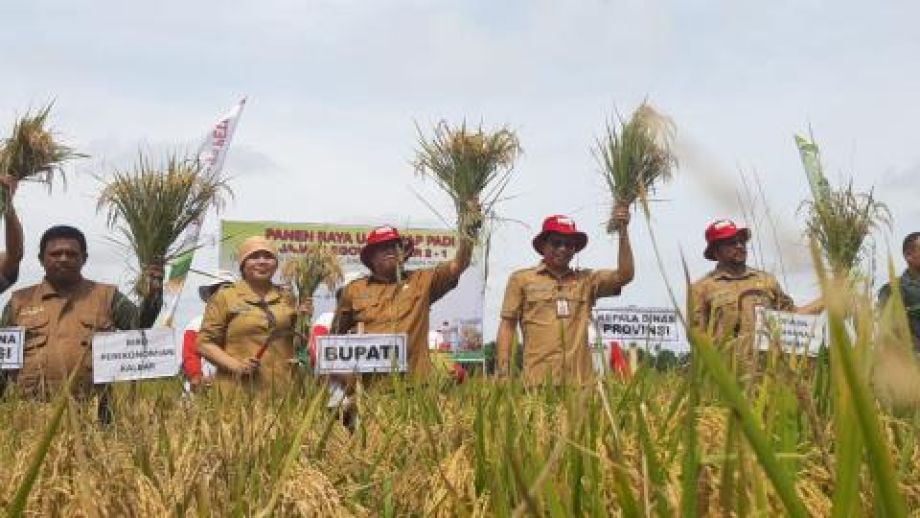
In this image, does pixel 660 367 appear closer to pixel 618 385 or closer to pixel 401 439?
pixel 618 385

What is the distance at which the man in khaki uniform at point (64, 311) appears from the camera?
179 inches

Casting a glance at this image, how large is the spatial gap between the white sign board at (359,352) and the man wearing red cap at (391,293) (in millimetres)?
415

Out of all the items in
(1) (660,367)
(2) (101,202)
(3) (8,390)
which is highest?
(2) (101,202)

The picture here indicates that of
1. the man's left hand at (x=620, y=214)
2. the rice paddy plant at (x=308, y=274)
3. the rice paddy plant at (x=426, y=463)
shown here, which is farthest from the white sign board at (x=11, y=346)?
the man's left hand at (x=620, y=214)

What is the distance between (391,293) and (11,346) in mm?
1645

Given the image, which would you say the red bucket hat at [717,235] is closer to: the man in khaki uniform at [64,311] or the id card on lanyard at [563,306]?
the id card on lanyard at [563,306]

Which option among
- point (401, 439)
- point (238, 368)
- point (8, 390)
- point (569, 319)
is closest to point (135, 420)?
point (401, 439)

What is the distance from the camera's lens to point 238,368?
4.44 m

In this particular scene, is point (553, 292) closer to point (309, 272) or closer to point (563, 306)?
point (563, 306)

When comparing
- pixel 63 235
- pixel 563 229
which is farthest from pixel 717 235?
pixel 63 235

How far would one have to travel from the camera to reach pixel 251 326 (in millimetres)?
4711

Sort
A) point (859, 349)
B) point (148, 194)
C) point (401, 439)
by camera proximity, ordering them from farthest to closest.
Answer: point (148, 194) → point (401, 439) → point (859, 349)

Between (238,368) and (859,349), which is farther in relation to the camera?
(238,368)

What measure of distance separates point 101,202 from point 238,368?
0.96 m
